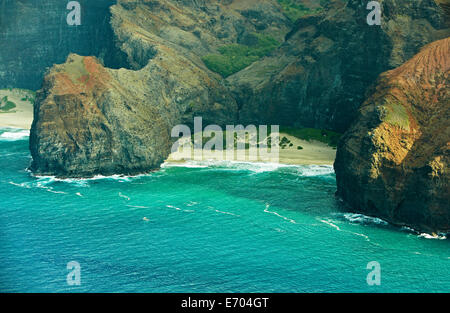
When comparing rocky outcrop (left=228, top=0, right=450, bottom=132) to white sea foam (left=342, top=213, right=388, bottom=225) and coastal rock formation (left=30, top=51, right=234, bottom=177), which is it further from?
coastal rock formation (left=30, top=51, right=234, bottom=177)

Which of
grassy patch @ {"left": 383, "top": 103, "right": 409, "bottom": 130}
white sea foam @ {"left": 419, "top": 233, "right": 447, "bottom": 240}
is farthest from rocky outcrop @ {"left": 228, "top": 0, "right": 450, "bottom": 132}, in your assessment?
white sea foam @ {"left": 419, "top": 233, "right": 447, "bottom": 240}

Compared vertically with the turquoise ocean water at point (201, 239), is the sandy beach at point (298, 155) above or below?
above

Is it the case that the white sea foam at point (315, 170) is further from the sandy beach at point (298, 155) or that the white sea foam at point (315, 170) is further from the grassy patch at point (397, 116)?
the grassy patch at point (397, 116)

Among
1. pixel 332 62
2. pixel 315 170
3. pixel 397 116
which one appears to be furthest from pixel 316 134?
pixel 397 116

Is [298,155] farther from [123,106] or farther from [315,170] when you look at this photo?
[123,106]

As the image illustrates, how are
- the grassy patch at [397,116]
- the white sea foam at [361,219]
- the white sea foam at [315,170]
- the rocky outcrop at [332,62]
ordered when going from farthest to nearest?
the rocky outcrop at [332,62] → the white sea foam at [315,170] → the grassy patch at [397,116] → the white sea foam at [361,219]

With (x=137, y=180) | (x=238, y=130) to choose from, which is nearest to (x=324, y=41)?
(x=238, y=130)

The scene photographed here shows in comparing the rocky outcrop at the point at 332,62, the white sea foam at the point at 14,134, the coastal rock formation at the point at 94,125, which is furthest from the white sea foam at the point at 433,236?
the white sea foam at the point at 14,134
